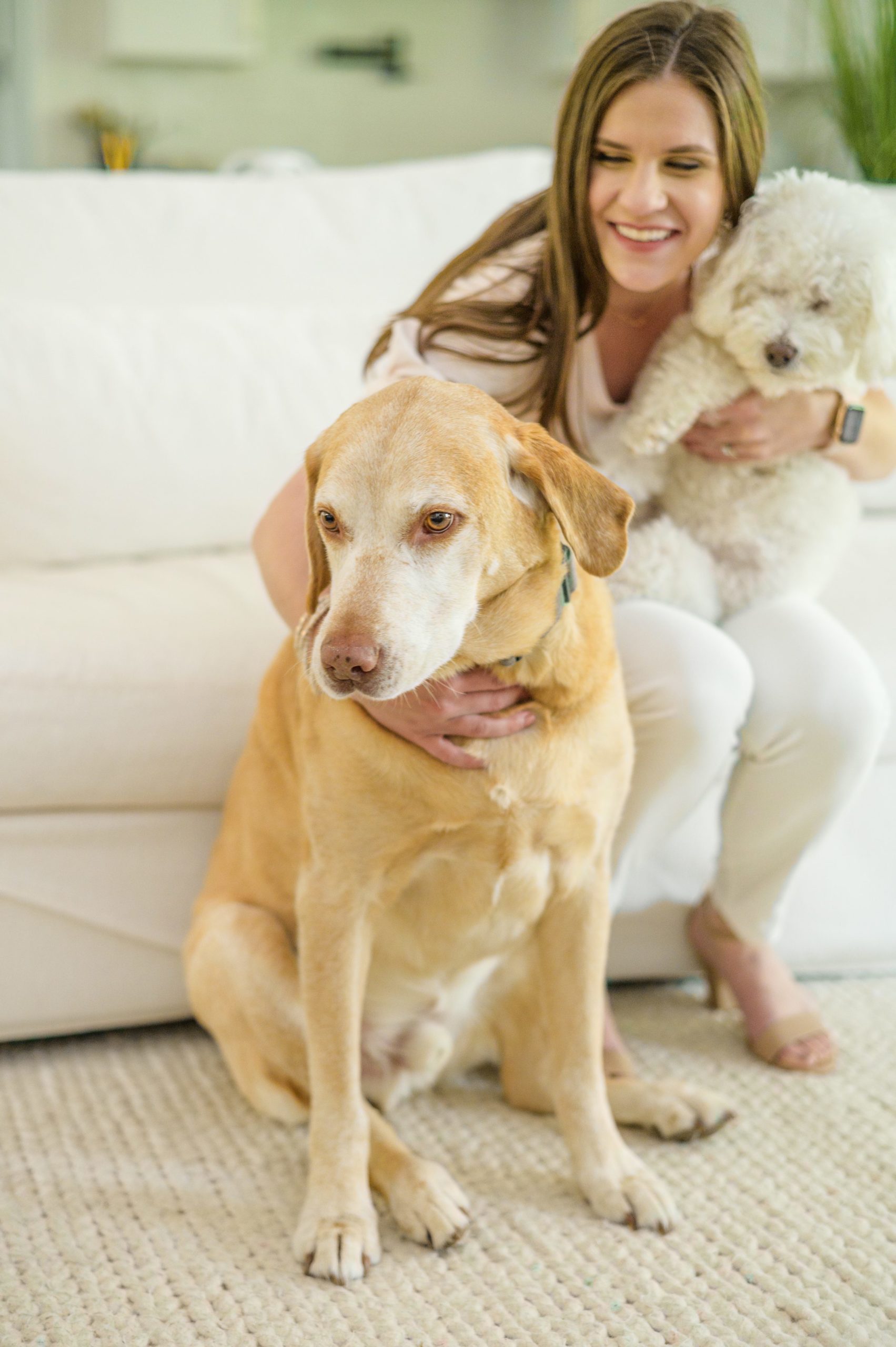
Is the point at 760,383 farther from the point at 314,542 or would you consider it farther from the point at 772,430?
the point at 314,542

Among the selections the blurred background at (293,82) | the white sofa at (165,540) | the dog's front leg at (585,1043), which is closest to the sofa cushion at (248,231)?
the white sofa at (165,540)

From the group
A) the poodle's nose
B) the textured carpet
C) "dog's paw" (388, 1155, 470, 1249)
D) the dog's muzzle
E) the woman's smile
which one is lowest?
the textured carpet

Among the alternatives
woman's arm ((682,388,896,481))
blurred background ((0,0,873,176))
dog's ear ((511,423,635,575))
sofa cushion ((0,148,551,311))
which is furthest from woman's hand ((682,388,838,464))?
blurred background ((0,0,873,176))

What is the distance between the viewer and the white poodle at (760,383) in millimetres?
1333

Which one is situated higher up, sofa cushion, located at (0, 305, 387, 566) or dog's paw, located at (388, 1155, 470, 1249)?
sofa cushion, located at (0, 305, 387, 566)

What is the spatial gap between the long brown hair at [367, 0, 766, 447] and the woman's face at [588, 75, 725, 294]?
1 cm

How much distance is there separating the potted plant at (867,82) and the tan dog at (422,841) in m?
2.38

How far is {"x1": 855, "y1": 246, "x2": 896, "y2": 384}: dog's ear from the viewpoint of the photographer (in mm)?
1309

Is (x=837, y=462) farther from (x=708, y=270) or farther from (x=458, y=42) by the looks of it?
(x=458, y=42)

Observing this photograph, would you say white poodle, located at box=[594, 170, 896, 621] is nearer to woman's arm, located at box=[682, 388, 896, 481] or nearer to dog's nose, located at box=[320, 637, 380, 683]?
woman's arm, located at box=[682, 388, 896, 481]

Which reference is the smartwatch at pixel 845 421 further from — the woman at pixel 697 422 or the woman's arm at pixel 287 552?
the woman's arm at pixel 287 552

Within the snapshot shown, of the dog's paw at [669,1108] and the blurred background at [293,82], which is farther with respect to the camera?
the blurred background at [293,82]

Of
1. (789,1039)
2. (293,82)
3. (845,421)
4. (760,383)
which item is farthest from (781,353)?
(293,82)

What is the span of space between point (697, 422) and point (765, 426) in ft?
0.27
